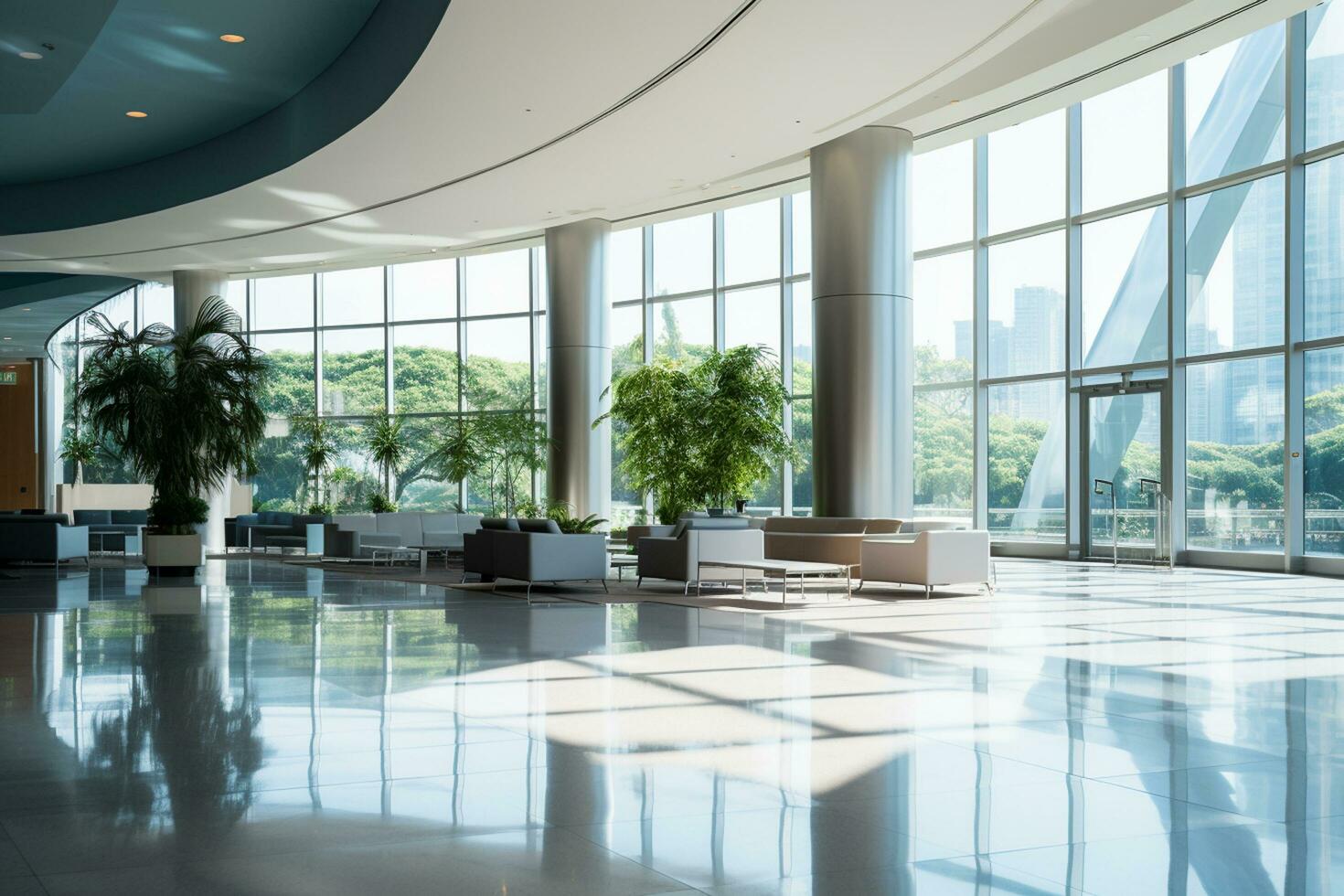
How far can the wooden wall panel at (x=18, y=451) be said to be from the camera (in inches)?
1081

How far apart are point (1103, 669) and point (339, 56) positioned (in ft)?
33.2

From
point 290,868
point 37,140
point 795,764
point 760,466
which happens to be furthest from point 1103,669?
point 37,140

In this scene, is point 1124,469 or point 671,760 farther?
point 1124,469

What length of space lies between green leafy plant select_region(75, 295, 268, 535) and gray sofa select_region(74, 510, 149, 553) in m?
5.37

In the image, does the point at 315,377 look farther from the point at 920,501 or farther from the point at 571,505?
the point at 920,501

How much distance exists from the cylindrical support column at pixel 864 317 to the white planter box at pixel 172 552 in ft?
25.5

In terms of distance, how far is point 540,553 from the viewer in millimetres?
11406

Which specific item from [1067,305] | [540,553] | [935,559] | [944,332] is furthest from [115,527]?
[1067,305]

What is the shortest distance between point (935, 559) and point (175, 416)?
9.28 metres

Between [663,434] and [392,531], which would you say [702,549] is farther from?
[392,531]

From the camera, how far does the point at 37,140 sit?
1513cm

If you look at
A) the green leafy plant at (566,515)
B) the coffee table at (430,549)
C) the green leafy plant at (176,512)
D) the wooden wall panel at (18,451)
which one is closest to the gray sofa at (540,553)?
the green leafy plant at (566,515)

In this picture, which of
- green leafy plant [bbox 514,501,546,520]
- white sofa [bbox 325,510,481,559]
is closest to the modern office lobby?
white sofa [bbox 325,510,481,559]

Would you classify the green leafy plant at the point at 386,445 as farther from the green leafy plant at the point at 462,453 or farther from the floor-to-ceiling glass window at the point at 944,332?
the floor-to-ceiling glass window at the point at 944,332
